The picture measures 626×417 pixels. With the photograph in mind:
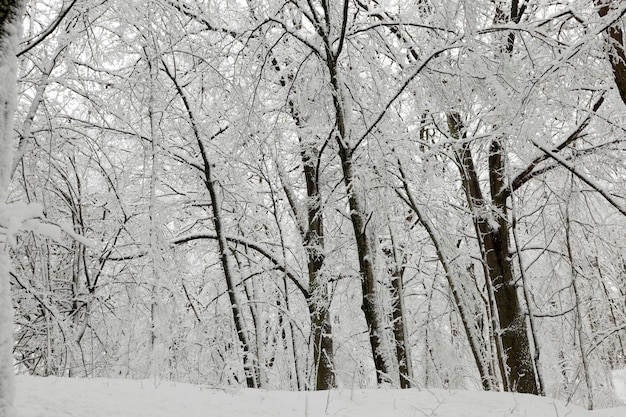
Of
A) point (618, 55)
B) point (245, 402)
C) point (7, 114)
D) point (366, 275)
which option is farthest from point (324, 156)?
point (7, 114)

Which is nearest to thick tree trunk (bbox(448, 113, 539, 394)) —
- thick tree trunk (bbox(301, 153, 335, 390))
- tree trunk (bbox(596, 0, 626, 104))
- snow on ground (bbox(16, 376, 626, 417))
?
thick tree trunk (bbox(301, 153, 335, 390))

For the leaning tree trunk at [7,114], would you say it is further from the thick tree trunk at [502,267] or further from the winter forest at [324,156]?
the thick tree trunk at [502,267]

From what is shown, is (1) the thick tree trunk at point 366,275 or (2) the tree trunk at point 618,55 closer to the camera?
(2) the tree trunk at point 618,55

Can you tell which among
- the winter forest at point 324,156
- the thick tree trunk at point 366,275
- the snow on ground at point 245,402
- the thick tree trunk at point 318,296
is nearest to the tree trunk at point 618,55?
the winter forest at point 324,156

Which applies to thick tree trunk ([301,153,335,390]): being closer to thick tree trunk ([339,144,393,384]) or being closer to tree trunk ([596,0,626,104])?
thick tree trunk ([339,144,393,384])

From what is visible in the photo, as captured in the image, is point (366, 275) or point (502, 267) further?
point (502, 267)

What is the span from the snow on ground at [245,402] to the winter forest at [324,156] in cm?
60

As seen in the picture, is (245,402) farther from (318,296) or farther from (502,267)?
(502,267)

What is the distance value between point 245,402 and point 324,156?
443cm

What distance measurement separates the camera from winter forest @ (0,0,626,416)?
4.89 metres

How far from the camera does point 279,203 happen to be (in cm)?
1005

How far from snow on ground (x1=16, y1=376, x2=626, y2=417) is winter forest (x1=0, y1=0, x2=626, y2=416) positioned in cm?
60

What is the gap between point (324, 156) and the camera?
7262mm

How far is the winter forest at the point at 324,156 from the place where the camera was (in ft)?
16.0
